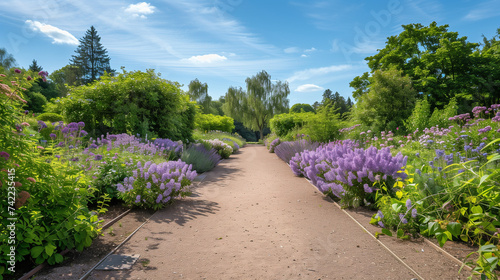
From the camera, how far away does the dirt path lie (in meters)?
2.66

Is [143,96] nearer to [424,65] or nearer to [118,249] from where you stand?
[118,249]

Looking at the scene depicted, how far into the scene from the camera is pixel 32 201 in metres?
2.43

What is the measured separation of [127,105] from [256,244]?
24.8 feet

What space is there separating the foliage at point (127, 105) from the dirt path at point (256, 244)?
16.5 feet

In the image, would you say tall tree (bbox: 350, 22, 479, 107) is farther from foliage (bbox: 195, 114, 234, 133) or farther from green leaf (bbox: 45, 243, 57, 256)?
green leaf (bbox: 45, 243, 57, 256)

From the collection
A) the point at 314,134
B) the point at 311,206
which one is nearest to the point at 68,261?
the point at 311,206

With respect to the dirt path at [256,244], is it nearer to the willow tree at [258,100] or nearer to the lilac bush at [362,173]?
the lilac bush at [362,173]

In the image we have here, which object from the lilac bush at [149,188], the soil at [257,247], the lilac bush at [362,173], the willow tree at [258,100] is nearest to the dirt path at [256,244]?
the soil at [257,247]

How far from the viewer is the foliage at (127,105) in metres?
9.02

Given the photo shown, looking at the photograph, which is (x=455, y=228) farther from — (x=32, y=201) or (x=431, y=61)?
(x=431, y=61)

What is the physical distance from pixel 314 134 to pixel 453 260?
9.45 metres

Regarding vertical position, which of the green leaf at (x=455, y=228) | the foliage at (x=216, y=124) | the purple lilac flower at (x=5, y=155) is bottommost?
the green leaf at (x=455, y=228)

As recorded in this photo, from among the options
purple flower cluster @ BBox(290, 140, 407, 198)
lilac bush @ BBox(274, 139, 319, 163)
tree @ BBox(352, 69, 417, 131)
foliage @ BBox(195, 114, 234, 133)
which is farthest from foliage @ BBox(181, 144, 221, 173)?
foliage @ BBox(195, 114, 234, 133)

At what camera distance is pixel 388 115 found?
16266mm
